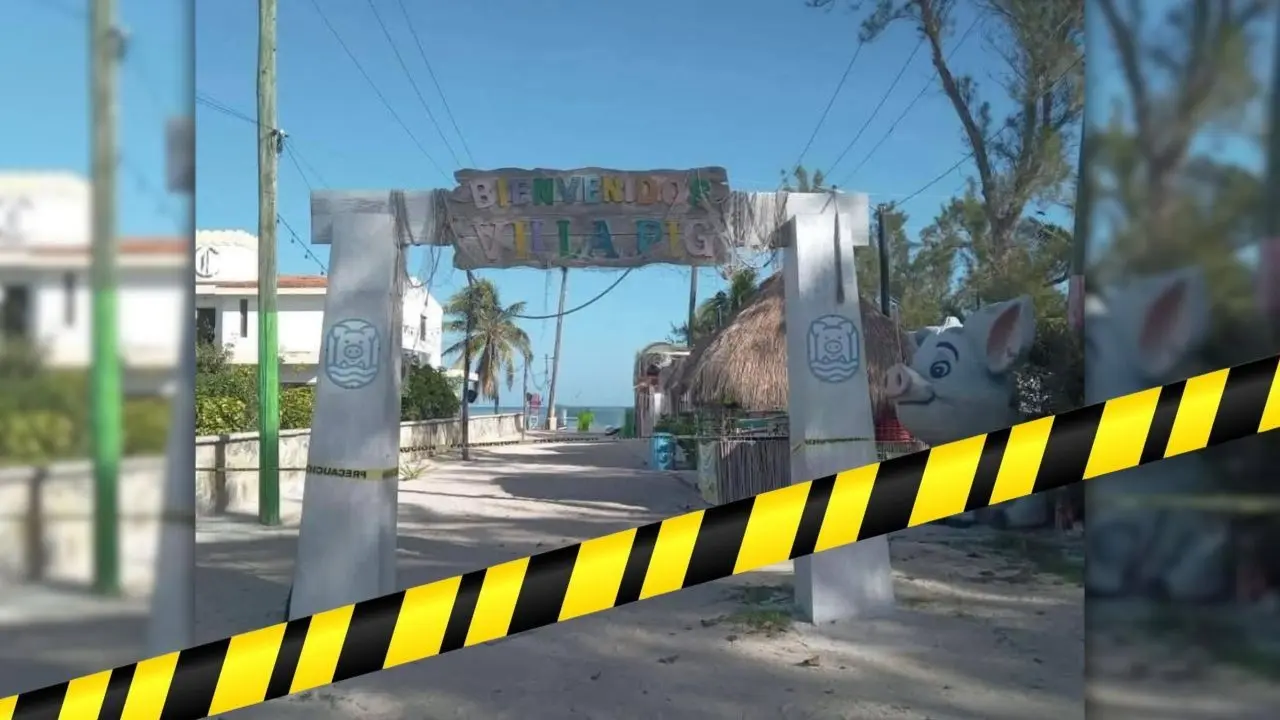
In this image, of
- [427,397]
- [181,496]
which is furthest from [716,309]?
[181,496]

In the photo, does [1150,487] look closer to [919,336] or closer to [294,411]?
[919,336]

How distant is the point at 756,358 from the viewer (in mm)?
15766

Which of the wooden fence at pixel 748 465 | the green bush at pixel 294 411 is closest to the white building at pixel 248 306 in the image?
the green bush at pixel 294 411

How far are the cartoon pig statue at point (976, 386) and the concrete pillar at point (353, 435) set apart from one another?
6910mm

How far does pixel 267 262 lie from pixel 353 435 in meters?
5.97

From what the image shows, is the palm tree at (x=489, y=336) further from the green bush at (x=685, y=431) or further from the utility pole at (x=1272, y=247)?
the utility pole at (x=1272, y=247)

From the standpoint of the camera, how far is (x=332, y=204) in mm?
6941

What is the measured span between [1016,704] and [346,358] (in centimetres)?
485

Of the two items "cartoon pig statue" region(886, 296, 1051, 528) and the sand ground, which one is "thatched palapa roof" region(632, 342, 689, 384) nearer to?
"cartoon pig statue" region(886, 296, 1051, 528)

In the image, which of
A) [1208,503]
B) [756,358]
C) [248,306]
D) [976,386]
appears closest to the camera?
[1208,503]

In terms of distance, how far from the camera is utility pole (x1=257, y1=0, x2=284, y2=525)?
37.6 ft

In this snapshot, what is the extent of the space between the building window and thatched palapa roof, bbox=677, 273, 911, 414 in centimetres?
1178

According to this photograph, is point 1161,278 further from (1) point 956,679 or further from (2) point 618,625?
(2) point 618,625

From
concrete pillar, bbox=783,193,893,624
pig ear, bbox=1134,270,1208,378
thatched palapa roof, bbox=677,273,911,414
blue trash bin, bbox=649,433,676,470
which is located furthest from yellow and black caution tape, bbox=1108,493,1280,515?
blue trash bin, bbox=649,433,676,470
